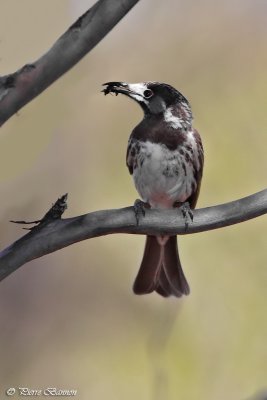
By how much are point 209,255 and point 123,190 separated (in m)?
0.33

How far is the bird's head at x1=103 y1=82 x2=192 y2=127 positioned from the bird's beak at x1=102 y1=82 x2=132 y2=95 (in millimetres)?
45

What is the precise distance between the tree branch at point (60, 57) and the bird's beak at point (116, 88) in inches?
10.0

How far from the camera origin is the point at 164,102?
1441mm

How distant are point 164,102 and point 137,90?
0.38 ft

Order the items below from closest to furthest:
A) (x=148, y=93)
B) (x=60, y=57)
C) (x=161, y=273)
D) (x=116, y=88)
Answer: (x=60, y=57) < (x=116, y=88) < (x=148, y=93) < (x=161, y=273)

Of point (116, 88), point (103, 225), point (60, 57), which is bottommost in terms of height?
point (103, 225)

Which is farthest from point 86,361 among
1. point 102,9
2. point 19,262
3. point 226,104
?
point 102,9

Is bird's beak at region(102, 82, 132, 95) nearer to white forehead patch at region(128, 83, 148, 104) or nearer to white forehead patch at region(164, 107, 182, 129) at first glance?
white forehead patch at region(128, 83, 148, 104)

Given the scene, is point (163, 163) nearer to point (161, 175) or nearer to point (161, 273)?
point (161, 175)

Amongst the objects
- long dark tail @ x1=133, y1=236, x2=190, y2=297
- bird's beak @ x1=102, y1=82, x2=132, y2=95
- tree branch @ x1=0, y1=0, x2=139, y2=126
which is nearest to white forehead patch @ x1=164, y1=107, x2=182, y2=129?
bird's beak @ x1=102, y1=82, x2=132, y2=95

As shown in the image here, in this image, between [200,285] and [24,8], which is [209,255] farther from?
[24,8]

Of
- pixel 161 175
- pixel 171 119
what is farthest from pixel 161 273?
pixel 171 119

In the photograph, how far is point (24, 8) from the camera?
2092 mm

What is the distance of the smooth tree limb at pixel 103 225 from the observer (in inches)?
41.5
